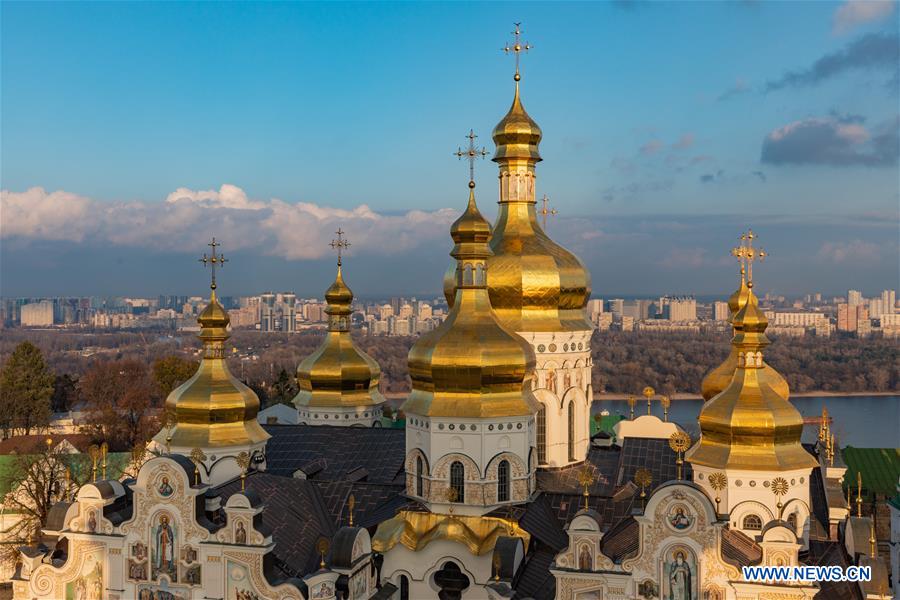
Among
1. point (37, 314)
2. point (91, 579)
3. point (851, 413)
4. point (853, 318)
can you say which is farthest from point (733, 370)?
point (37, 314)

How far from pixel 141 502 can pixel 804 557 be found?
8883 millimetres

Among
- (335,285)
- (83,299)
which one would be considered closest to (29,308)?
(83,299)

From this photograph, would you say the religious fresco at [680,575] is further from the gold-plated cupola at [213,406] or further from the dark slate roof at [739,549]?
the gold-plated cupola at [213,406]

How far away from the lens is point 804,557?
12.1 metres

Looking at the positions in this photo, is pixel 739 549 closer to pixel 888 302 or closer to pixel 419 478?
pixel 419 478

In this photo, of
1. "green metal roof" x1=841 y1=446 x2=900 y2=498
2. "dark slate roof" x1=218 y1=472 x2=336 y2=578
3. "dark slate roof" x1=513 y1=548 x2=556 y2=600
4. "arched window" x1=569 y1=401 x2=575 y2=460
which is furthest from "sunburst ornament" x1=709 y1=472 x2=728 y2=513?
"green metal roof" x1=841 y1=446 x2=900 y2=498

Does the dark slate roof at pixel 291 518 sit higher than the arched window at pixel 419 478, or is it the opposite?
the arched window at pixel 419 478

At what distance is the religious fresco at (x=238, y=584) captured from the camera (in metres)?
11.9

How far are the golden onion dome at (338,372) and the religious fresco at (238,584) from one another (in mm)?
8256

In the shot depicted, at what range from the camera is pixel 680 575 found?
1096cm

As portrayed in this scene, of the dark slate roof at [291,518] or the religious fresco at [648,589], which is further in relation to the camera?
the dark slate roof at [291,518]

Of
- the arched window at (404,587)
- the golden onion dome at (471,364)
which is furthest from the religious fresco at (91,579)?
the golden onion dome at (471,364)

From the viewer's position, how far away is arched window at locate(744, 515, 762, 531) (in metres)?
12.3

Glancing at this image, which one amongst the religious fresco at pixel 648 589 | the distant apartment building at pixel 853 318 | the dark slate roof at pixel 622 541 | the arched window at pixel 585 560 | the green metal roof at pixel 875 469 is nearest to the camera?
the religious fresco at pixel 648 589
